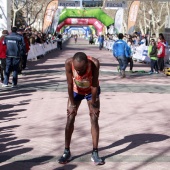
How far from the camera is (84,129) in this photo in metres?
8.26

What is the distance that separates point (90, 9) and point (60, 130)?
48371 mm

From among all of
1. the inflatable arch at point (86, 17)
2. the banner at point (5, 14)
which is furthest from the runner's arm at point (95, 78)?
the inflatable arch at point (86, 17)

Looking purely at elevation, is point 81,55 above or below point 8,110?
above

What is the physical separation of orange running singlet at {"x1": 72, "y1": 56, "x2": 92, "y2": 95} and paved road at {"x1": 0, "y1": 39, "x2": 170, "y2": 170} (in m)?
0.99

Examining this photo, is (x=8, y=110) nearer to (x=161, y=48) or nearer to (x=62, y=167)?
(x=62, y=167)

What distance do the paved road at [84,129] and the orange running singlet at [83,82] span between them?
99 centimetres

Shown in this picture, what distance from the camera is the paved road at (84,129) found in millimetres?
6262

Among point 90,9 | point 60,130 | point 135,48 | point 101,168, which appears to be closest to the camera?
point 101,168

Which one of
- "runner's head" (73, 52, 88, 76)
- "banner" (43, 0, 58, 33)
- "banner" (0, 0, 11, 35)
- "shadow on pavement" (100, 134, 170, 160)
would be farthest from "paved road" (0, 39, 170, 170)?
"banner" (43, 0, 58, 33)

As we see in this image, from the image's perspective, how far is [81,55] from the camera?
5.59 meters

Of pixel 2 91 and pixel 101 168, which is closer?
pixel 101 168

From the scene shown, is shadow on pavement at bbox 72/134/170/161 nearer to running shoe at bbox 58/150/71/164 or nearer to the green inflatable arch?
running shoe at bbox 58/150/71/164

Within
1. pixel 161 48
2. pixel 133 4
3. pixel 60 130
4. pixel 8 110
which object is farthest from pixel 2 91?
pixel 133 4

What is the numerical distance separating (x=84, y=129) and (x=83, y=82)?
2.56 metres
